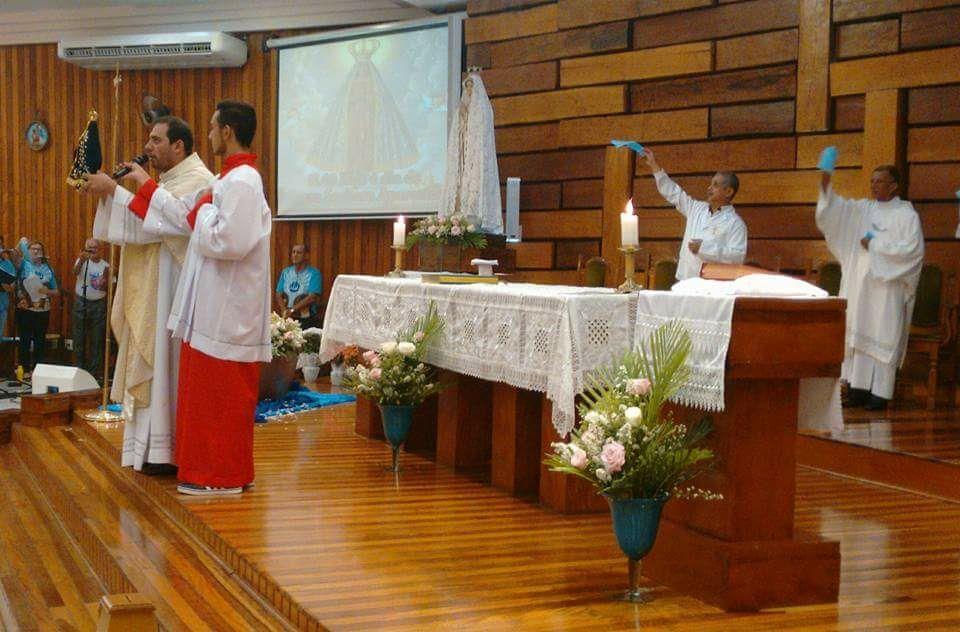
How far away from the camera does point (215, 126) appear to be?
4.79 metres

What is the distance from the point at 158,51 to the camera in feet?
39.0

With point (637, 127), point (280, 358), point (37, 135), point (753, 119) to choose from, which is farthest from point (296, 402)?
point (37, 135)

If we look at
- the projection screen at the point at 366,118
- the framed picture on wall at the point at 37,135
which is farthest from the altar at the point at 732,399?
the framed picture on wall at the point at 37,135

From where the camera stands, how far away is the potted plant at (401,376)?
5.11m

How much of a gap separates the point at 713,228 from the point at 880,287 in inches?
44.0

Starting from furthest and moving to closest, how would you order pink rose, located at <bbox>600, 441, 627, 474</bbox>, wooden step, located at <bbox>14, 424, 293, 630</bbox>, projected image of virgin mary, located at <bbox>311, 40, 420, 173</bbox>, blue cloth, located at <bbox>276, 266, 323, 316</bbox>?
1. projected image of virgin mary, located at <bbox>311, 40, 420, 173</bbox>
2. blue cloth, located at <bbox>276, 266, 323, 316</bbox>
3. wooden step, located at <bbox>14, 424, 293, 630</bbox>
4. pink rose, located at <bbox>600, 441, 627, 474</bbox>

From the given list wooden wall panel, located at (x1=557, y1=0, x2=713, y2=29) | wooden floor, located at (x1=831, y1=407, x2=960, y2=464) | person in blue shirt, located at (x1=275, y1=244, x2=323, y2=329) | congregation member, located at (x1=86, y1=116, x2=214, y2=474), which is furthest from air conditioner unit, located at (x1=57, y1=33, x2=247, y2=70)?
wooden floor, located at (x1=831, y1=407, x2=960, y2=464)

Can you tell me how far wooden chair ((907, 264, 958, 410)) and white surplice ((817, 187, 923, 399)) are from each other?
158mm

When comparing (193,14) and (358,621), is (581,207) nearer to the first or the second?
(193,14)

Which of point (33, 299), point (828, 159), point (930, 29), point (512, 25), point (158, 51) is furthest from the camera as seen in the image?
point (158, 51)

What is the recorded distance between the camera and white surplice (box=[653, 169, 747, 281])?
24.0ft

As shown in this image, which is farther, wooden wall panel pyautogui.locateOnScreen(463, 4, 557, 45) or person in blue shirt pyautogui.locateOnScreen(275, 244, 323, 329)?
person in blue shirt pyautogui.locateOnScreen(275, 244, 323, 329)

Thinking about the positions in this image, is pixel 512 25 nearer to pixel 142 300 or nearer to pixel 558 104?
pixel 558 104

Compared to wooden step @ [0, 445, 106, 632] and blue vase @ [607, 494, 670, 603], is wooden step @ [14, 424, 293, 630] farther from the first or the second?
blue vase @ [607, 494, 670, 603]
